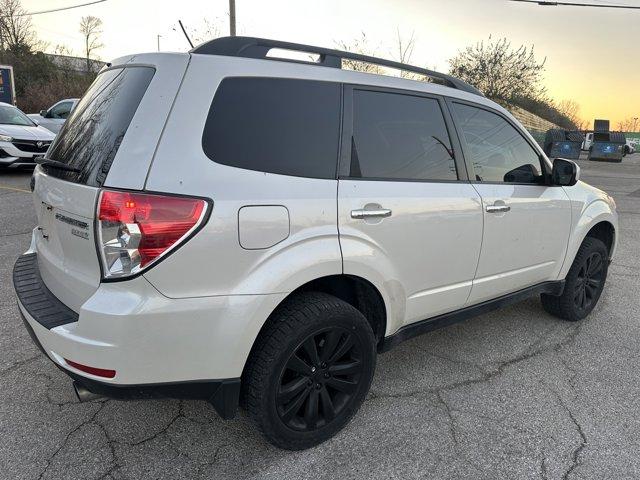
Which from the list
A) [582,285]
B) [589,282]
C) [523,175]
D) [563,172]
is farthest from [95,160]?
[589,282]

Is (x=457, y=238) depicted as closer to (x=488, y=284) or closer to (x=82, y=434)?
(x=488, y=284)

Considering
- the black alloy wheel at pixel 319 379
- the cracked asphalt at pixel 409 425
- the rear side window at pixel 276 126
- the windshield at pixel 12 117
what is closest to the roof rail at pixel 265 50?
the rear side window at pixel 276 126

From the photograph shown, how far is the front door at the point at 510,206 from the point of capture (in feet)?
10.1

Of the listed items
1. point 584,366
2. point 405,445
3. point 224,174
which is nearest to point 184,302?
point 224,174

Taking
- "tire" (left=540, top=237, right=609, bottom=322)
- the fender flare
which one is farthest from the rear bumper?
"tire" (left=540, top=237, right=609, bottom=322)

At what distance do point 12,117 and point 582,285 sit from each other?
12324mm

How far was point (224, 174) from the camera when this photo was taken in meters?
1.97

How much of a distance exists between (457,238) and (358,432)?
121 cm

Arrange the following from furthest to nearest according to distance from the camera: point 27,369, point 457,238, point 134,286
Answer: point 27,369
point 457,238
point 134,286

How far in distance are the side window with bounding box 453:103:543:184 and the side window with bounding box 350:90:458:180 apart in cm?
23

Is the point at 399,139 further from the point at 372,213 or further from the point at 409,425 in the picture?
the point at 409,425

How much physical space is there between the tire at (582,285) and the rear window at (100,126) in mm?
3435

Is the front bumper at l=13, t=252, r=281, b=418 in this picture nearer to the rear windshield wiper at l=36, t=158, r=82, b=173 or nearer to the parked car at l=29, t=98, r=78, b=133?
the rear windshield wiper at l=36, t=158, r=82, b=173

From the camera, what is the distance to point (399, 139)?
2717mm
